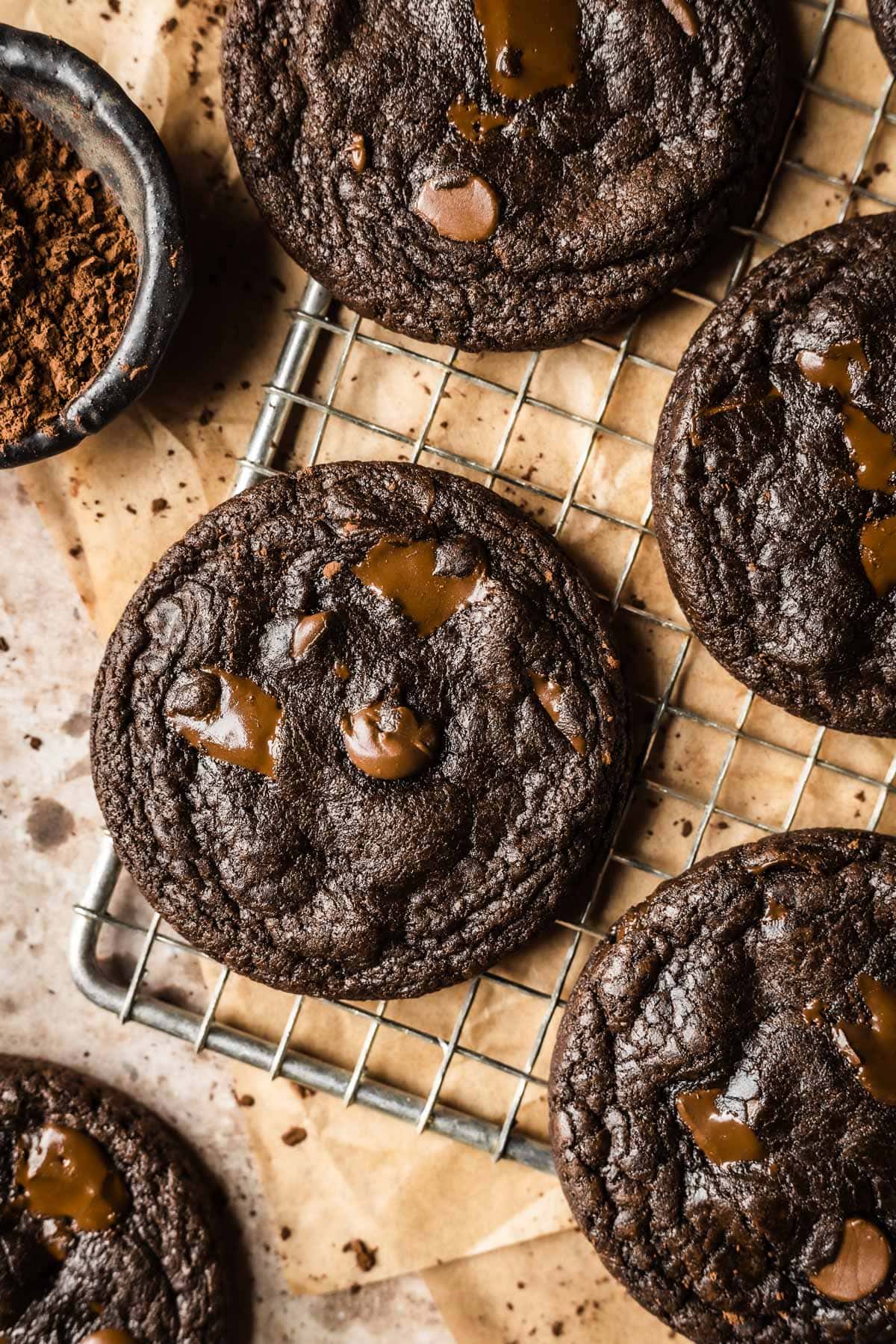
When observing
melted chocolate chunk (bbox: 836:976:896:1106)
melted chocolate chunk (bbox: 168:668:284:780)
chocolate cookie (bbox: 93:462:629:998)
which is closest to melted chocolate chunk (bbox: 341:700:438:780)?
chocolate cookie (bbox: 93:462:629:998)

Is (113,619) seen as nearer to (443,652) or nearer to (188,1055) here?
(443,652)

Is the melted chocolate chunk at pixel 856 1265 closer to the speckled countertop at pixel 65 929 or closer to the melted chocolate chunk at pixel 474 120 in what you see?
the speckled countertop at pixel 65 929

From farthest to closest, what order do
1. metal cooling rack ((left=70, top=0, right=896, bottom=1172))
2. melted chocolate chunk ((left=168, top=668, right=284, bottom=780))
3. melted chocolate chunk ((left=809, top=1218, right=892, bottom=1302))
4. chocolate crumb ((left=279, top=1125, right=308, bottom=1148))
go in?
1. chocolate crumb ((left=279, top=1125, right=308, bottom=1148))
2. metal cooling rack ((left=70, top=0, right=896, bottom=1172))
3. melted chocolate chunk ((left=168, top=668, right=284, bottom=780))
4. melted chocolate chunk ((left=809, top=1218, right=892, bottom=1302))

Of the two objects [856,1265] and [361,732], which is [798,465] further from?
[856,1265]

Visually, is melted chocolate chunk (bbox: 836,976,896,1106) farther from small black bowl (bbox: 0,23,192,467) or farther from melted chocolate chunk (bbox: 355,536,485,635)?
small black bowl (bbox: 0,23,192,467)

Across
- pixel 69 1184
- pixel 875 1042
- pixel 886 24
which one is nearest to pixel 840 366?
pixel 886 24

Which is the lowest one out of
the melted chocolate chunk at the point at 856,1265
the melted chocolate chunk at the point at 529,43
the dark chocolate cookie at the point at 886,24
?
the melted chocolate chunk at the point at 856,1265

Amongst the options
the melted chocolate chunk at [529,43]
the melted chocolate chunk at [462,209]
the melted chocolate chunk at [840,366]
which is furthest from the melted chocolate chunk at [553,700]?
the melted chocolate chunk at [529,43]
